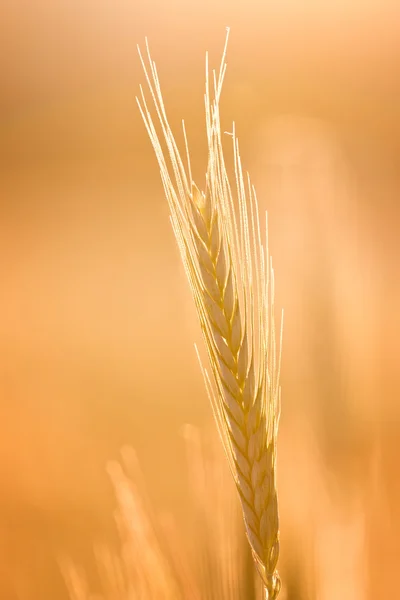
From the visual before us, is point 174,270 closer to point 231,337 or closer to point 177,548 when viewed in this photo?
point 231,337

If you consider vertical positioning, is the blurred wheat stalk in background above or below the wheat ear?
below

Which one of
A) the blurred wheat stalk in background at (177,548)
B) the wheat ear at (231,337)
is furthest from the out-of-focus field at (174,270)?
the wheat ear at (231,337)

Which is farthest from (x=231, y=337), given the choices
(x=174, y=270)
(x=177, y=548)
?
(x=177, y=548)

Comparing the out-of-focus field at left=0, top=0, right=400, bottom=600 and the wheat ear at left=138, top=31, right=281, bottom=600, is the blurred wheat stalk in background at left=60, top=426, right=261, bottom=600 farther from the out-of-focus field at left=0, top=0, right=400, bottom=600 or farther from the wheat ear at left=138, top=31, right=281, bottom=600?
the wheat ear at left=138, top=31, right=281, bottom=600

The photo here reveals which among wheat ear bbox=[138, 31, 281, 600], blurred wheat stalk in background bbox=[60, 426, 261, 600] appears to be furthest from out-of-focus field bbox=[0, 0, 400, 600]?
wheat ear bbox=[138, 31, 281, 600]

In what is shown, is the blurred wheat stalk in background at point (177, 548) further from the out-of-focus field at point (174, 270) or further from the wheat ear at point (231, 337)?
the wheat ear at point (231, 337)

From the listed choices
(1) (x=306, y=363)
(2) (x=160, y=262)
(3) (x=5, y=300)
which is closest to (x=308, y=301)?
(1) (x=306, y=363)

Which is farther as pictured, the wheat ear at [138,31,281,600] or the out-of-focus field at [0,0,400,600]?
the out-of-focus field at [0,0,400,600]

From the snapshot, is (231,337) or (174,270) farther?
(174,270)

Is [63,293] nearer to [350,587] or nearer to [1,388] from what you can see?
[1,388]
